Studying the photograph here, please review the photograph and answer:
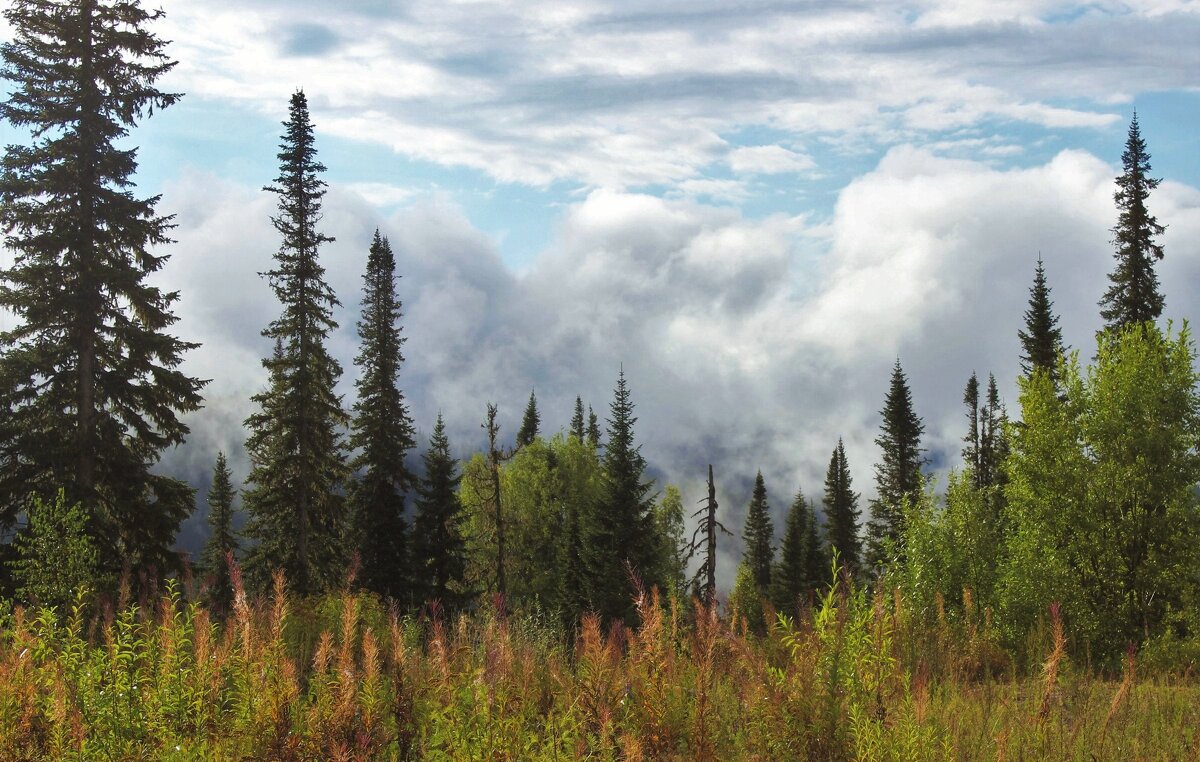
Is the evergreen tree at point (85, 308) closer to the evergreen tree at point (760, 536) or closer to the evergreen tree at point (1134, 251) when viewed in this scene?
the evergreen tree at point (1134, 251)

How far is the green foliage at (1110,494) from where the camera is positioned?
22281mm

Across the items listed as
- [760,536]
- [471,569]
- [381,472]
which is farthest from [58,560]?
[760,536]

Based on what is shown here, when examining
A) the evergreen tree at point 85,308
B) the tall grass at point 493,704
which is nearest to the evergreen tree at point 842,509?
the evergreen tree at point 85,308

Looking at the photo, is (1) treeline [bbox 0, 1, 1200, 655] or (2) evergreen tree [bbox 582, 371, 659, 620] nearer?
(1) treeline [bbox 0, 1, 1200, 655]

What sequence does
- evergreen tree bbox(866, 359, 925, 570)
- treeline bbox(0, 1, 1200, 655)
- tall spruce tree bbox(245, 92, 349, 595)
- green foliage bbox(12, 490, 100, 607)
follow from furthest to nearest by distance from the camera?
1. evergreen tree bbox(866, 359, 925, 570)
2. tall spruce tree bbox(245, 92, 349, 595)
3. treeline bbox(0, 1, 1200, 655)
4. green foliage bbox(12, 490, 100, 607)

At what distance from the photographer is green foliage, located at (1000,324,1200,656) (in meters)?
22.3

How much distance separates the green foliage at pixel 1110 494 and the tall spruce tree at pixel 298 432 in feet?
72.9

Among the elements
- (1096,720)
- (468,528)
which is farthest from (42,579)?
(468,528)

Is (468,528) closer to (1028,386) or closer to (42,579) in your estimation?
(1028,386)

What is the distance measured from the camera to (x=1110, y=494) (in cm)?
2325

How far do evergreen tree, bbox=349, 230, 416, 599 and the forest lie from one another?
180 millimetres

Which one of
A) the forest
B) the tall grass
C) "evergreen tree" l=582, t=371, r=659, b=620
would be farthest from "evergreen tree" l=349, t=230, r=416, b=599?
the tall grass

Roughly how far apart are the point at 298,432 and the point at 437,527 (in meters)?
10.9

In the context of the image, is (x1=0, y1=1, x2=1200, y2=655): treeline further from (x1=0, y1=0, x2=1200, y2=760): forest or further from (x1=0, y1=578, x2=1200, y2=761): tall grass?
(x1=0, y1=578, x2=1200, y2=761): tall grass
